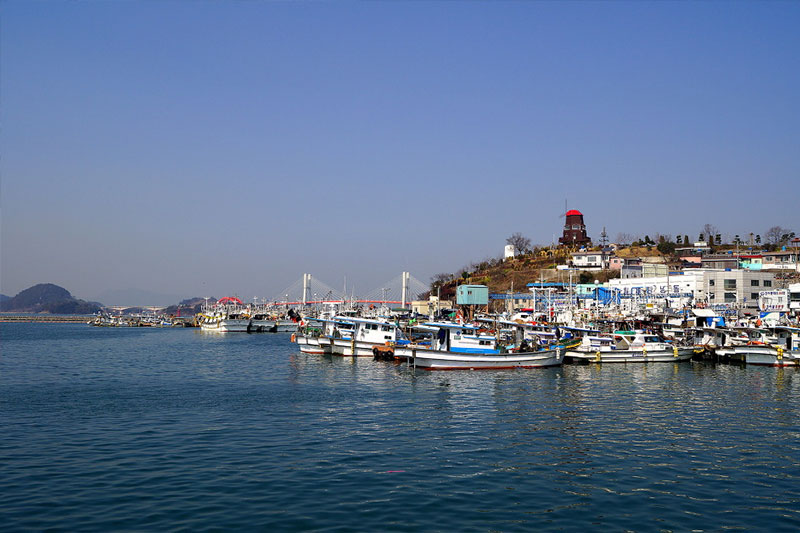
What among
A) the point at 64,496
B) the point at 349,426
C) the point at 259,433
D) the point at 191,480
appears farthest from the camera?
the point at 349,426

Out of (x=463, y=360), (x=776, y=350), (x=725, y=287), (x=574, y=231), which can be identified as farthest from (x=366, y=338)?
(x=574, y=231)

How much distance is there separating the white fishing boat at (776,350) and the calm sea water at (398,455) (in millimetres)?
14126

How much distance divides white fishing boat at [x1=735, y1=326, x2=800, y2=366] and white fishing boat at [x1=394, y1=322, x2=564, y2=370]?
21.6 metres

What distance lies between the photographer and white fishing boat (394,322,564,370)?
56844mm

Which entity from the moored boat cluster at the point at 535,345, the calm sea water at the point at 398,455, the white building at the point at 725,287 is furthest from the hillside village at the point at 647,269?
the calm sea water at the point at 398,455

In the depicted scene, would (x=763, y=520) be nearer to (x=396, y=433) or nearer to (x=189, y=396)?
(x=396, y=433)

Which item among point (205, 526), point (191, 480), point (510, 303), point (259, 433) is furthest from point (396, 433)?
point (510, 303)

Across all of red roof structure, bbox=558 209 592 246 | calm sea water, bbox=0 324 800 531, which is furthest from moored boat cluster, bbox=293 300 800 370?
red roof structure, bbox=558 209 592 246

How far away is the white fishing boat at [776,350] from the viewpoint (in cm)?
6117

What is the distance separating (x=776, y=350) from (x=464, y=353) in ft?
108

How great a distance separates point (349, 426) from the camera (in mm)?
31656

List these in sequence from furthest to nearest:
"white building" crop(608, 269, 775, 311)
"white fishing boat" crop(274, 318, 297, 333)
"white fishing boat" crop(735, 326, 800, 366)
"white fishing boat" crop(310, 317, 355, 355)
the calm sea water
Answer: "white fishing boat" crop(274, 318, 297, 333)
"white building" crop(608, 269, 775, 311)
"white fishing boat" crop(310, 317, 355, 355)
"white fishing boat" crop(735, 326, 800, 366)
the calm sea water

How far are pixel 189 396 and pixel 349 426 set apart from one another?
50.5 feet

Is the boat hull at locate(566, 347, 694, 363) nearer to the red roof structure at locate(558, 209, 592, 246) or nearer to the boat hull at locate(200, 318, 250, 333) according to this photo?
the boat hull at locate(200, 318, 250, 333)
